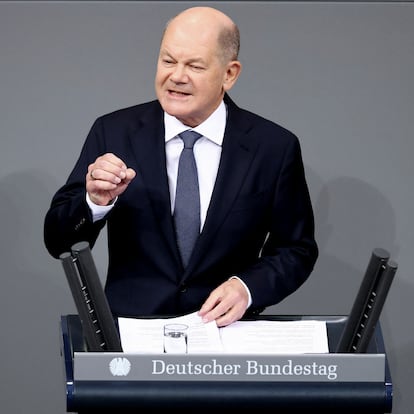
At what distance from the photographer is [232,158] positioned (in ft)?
12.0

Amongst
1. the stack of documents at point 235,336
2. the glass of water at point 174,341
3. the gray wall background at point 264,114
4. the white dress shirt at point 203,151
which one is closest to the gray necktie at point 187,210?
the white dress shirt at point 203,151

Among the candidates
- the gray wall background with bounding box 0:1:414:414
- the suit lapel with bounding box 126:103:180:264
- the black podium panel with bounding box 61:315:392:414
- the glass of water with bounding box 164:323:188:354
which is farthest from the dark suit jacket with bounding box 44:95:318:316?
the gray wall background with bounding box 0:1:414:414

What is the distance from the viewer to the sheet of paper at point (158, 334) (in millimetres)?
3160

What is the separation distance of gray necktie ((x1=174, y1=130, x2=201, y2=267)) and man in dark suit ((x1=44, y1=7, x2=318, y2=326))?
22mm

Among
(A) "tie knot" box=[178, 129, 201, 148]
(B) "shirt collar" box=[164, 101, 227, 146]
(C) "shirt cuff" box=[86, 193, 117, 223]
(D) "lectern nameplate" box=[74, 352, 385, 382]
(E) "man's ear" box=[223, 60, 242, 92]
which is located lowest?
(D) "lectern nameplate" box=[74, 352, 385, 382]

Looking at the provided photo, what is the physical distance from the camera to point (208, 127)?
368 cm

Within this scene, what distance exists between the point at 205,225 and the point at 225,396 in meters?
0.72

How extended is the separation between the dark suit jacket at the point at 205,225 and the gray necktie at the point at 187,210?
35mm

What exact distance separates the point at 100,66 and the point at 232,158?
121 centimetres

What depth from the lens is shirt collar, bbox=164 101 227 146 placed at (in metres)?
3.66

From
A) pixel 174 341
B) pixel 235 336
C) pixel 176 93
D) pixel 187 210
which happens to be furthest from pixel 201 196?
pixel 174 341

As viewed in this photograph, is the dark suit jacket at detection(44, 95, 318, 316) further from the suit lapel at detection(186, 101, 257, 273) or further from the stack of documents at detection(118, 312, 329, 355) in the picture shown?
the stack of documents at detection(118, 312, 329, 355)

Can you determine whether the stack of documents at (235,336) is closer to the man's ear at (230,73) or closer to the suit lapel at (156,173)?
the suit lapel at (156,173)

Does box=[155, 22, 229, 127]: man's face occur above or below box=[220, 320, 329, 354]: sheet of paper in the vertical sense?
above
